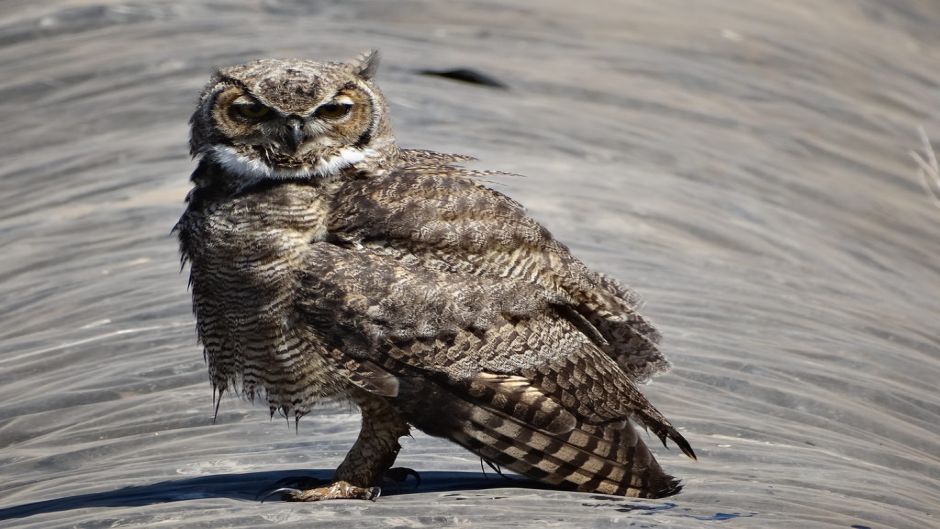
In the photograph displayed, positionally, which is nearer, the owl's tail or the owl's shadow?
the owl's tail

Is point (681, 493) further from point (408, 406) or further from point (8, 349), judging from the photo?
point (8, 349)

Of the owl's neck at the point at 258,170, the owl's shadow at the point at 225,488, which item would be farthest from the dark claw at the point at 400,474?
the owl's neck at the point at 258,170

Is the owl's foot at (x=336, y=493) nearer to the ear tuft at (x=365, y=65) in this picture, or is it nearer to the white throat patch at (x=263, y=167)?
the white throat patch at (x=263, y=167)

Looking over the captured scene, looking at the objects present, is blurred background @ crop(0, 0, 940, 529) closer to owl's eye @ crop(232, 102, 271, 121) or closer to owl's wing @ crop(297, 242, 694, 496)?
owl's wing @ crop(297, 242, 694, 496)

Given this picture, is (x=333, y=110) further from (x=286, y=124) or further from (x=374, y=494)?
(x=374, y=494)

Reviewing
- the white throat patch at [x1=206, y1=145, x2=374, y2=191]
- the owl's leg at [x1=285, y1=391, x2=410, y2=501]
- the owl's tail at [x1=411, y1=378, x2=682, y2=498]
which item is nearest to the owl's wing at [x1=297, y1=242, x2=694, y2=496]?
the owl's tail at [x1=411, y1=378, x2=682, y2=498]

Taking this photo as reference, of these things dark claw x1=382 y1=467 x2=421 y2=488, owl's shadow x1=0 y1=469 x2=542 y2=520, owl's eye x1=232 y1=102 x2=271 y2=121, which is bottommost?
owl's shadow x1=0 y1=469 x2=542 y2=520

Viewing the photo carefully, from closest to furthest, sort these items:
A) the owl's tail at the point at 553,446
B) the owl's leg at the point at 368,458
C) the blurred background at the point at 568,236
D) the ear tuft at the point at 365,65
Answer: the owl's tail at the point at 553,446, the owl's leg at the point at 368,458, the blurred background at the point at 568,236, the ear tuft at the point at 365,65
